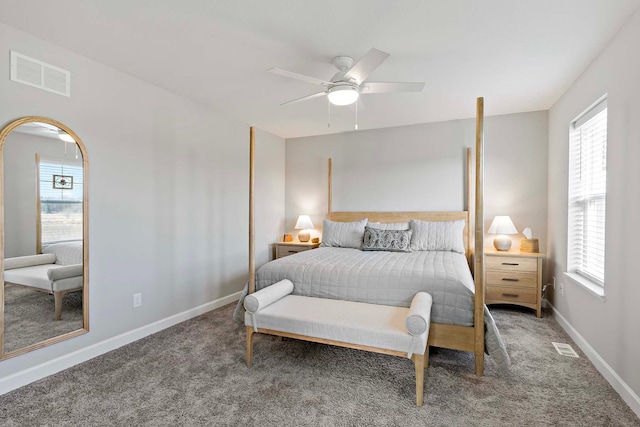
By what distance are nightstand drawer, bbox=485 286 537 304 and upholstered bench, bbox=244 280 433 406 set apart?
1793 millimetres

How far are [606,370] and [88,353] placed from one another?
3779 mm

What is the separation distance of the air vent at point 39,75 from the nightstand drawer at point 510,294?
443cm

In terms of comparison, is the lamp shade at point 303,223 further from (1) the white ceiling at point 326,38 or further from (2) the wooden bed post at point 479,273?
(2) the wooden bed post at point 479,273

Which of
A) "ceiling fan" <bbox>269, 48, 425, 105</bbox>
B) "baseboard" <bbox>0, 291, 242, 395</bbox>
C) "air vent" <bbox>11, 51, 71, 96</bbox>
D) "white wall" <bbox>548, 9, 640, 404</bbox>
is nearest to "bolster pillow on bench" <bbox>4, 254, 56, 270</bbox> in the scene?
"baseboard" <bbox>0, 291, 242, 395</bbox>

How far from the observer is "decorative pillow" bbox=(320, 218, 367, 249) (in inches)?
164

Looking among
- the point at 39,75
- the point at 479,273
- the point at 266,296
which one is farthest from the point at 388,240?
the point at 39,75

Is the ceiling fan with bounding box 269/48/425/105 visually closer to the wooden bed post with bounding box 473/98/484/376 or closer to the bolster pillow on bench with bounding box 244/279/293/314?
the wooden bed post with bounding box 473/98/484/376

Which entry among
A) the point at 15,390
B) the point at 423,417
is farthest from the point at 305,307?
the point at 15,390

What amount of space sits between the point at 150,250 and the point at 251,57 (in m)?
1.99

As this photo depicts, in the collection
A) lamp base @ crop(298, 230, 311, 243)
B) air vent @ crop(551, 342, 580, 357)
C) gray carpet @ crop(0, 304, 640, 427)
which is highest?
lamp base @ crop(298, 230, 311, 243)

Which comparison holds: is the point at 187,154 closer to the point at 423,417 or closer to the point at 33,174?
the point at 33,174

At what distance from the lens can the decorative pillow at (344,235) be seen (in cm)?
417

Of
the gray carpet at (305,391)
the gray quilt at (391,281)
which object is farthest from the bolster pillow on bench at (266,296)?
the gray carpet at (305,391)

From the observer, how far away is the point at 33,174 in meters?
2.32
